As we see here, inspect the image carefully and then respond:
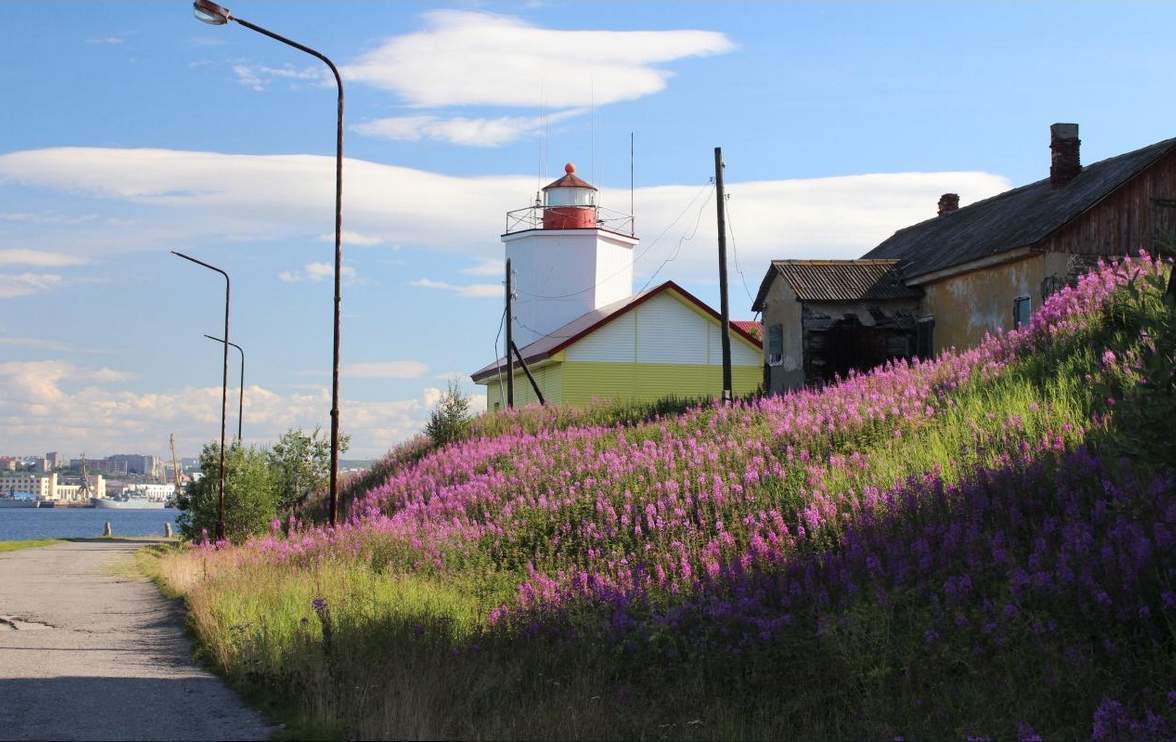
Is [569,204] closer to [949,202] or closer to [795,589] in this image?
[949,202]

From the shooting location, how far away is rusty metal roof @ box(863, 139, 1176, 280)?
2830 centimetres

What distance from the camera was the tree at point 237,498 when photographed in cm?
3788

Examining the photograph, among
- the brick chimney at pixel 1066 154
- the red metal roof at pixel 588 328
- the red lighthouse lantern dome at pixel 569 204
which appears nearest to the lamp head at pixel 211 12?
the brick chimney at pixel 1066 154

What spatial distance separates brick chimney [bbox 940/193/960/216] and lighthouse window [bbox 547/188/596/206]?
1827 cm

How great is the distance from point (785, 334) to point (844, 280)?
2312mm

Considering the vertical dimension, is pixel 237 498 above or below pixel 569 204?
below

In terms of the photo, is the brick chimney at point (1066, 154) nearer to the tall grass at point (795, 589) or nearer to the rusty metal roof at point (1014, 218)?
the rusty metal roof at point (1014, 218)

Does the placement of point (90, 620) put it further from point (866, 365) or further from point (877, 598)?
point (866, 365)

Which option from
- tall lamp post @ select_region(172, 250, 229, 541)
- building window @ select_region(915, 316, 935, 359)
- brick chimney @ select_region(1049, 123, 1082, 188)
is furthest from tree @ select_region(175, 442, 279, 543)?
brick chimney @ select_region(1049, 123, 1082, 188)

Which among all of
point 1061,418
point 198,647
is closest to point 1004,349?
point 1061,418

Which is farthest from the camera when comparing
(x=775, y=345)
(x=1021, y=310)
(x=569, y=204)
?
(x=569, y=204)

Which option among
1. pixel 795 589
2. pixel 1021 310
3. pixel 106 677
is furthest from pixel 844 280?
pixel 106 677

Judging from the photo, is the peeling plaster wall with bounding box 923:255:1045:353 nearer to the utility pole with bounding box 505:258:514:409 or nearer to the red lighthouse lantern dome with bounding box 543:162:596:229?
the utility pole with bounding box 505:258:514:409

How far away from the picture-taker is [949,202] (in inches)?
1647
